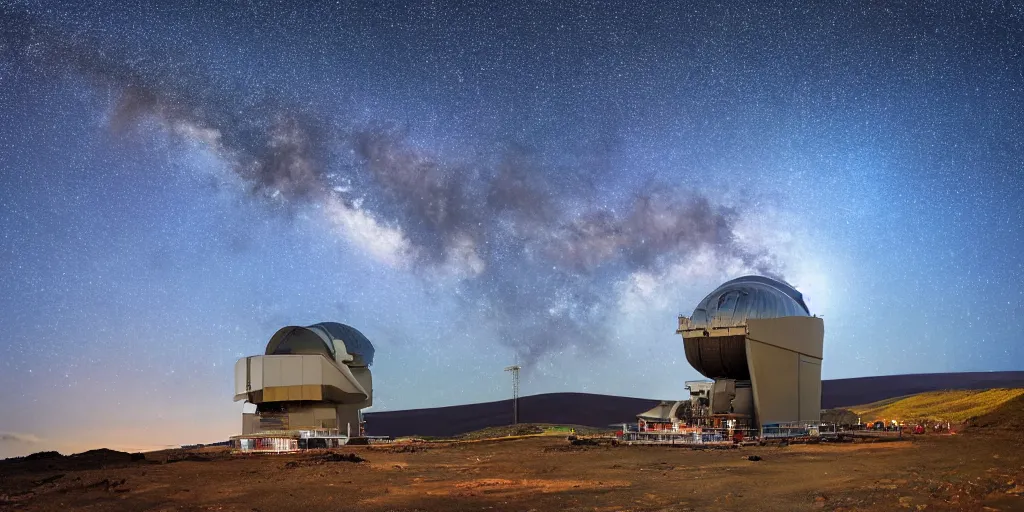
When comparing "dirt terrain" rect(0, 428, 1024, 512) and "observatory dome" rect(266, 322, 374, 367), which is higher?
"observatory dome" rect(266, 322, 374, 367)

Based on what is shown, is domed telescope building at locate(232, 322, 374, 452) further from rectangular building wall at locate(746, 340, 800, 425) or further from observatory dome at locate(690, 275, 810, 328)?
rectangular building wall at locate(746, 340, 800, 425)

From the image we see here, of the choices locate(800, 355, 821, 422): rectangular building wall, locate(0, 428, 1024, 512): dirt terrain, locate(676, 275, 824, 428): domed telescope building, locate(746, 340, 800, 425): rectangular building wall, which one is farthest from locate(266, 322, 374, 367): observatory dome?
locate(800, 355, 821, 422): rectangular building wall

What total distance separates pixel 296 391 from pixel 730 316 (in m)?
19.2

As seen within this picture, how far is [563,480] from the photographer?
18.8 m

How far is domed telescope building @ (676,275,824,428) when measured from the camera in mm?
33844

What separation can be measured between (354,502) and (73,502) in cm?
580

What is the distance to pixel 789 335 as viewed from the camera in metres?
34.1

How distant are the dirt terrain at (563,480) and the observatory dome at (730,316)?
6.78m

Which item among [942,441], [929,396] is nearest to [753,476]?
[942,441]

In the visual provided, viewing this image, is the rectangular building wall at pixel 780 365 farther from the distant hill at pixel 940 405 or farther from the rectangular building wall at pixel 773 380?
the distant hill at pixel 940 405

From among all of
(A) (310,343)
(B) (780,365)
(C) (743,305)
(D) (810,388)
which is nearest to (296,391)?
(A) (310,343)

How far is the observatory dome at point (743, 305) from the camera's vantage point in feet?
113

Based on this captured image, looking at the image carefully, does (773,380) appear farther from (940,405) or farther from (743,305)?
(940,405)

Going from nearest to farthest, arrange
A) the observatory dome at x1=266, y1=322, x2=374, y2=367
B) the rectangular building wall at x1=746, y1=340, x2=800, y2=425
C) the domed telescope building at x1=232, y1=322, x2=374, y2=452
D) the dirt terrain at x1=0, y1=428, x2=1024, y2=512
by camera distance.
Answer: the dirt terrain at x1=0, y1=428, x2=1024, y2=512, the rectangular building wall at x1=746, y1=340, x2=800, y2=425, the domed telescope building at x1=232, y1=322, x2=374, y2=452, the observatory dome at x1=266, y1=322, x2=374, y2=367
